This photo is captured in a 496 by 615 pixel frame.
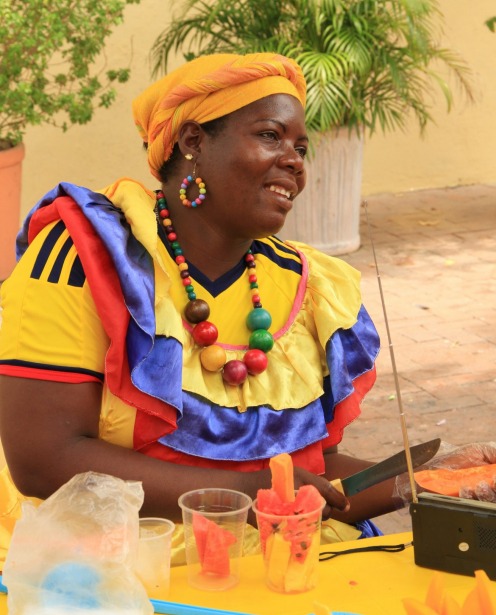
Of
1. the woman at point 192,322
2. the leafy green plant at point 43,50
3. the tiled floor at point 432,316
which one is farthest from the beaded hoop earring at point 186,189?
the leafy green plant at point 43,50

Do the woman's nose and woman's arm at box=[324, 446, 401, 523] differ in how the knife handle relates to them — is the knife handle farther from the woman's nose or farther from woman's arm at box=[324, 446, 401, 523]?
the woman's nose

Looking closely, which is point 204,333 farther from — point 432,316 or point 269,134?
point 432,316

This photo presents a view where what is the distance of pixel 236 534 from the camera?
2.03 m

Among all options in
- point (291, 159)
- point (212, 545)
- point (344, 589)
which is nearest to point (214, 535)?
point (212, 545)

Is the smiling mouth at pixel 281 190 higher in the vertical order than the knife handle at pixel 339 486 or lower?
higher

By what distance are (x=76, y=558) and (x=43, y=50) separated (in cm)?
555

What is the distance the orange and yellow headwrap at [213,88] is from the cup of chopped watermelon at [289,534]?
1024 mm

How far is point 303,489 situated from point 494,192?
8238 millimetres

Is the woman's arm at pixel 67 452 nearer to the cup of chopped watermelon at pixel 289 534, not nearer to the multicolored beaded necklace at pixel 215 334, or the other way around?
the multicolored beaded necklace at pixel 215 334

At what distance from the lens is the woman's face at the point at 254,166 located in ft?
8.52

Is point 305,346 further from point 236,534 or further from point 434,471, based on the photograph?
point 236,534

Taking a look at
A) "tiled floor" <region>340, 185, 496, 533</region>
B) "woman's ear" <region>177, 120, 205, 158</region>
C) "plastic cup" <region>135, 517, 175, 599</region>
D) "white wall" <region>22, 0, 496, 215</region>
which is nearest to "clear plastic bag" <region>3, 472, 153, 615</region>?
"plastic cup" <region>135, 517, 175, 599</region>

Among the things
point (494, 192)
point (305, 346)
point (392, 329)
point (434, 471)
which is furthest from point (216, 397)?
point (494, 192)

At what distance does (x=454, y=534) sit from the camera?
6.75 ft
